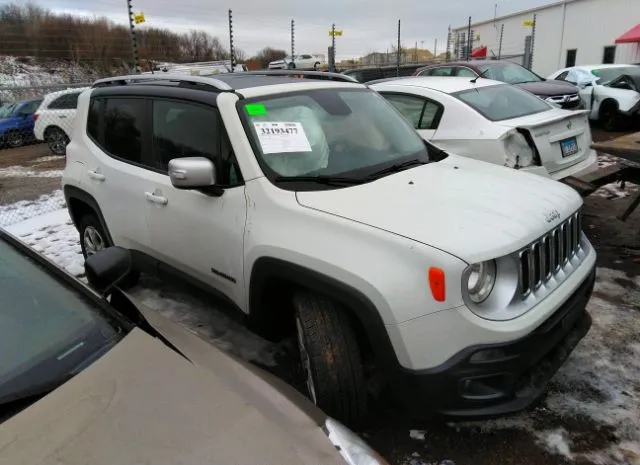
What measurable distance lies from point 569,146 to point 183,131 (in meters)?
3.93

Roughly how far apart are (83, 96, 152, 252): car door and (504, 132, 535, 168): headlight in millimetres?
3287

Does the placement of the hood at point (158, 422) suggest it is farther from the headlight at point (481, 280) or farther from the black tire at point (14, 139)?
the black tire at point (14, 139)

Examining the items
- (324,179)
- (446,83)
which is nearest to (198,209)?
(324,179)

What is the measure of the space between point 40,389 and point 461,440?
6.51ft

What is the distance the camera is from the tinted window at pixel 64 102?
14.1 metres

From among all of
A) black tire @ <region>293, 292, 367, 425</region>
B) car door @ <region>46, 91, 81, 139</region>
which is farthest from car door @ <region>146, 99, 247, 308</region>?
car door @ <region>46, 91, 81, 139</region>

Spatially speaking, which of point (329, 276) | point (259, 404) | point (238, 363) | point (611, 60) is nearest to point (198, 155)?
point (329, 276)

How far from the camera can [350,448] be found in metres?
1.62

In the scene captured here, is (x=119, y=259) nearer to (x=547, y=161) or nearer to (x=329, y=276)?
(x=329, y=276)

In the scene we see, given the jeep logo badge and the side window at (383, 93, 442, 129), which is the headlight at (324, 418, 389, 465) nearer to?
the jeep logo badge

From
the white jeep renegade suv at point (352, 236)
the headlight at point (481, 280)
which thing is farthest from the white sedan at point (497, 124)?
the headlight at point (481, 280)

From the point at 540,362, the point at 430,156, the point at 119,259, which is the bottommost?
the point at 540,362

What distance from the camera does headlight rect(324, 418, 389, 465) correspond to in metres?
1.58

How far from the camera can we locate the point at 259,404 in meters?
1.70
